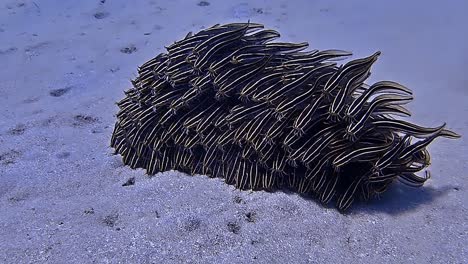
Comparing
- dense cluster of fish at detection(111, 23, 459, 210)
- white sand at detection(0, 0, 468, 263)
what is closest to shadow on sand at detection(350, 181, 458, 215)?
white sand at detection(0, 0, 468, 263)

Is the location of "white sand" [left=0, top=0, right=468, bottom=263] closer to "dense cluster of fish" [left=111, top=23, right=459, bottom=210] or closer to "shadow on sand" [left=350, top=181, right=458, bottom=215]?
"shadow on sand" [left=350, top=181, right=458, bottom=215]

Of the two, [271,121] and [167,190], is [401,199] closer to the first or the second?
[271,121]

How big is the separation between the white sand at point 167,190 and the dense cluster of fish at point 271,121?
0.24 m

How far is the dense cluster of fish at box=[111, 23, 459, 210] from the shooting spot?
4633mm

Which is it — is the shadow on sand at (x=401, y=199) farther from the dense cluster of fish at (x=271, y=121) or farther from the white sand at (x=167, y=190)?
the dense cluster of fish at (x=271, y=121)

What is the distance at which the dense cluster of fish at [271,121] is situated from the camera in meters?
4.63

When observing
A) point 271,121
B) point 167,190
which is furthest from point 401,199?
point 167,190

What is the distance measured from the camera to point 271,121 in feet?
16.0

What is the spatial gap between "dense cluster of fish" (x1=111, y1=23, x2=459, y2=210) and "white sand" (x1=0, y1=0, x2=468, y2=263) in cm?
24

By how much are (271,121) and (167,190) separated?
4.91ft

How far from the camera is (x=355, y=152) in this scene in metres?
4.54

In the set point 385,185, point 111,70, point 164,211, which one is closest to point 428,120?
point 385,185

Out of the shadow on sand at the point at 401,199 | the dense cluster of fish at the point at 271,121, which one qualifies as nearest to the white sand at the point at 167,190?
the shadow on sand at the point at 401,199

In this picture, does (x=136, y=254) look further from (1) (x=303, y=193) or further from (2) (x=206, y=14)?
(2) (x=206, y=14)
